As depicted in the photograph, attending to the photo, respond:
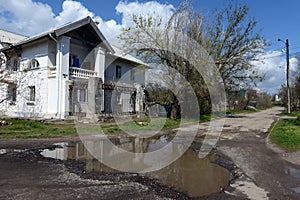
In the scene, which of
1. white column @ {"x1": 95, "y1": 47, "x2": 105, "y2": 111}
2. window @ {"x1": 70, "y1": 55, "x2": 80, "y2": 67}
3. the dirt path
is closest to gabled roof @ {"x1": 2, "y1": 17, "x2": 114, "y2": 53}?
white column @ {"x1": 95, "y1": 47, "x2": 105, "y2": 111}

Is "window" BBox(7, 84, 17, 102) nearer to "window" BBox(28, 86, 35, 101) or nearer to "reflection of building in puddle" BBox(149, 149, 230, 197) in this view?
"window" BBox(28, 86, 35, 101)

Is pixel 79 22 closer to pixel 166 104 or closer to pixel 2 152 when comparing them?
pixel 166 104

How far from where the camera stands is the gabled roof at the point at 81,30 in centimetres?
1627

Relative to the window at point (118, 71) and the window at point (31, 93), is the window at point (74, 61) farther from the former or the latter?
the window at point (118, 71)

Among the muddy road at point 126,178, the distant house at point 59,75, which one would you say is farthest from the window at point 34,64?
the muddy road at point 126,178

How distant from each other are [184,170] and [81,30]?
17.0 meters

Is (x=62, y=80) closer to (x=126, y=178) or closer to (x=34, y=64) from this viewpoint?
(x=34, y=64)

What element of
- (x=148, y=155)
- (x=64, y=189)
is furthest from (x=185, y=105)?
(x=64, y=189)

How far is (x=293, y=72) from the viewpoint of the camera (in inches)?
1335

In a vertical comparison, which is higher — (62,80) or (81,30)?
(81,30)

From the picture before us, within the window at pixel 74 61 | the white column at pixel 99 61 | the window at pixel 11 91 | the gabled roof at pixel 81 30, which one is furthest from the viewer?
the white column at pixel 99 61

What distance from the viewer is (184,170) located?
223 inches

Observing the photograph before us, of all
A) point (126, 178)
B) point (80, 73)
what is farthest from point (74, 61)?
point (126, 178)

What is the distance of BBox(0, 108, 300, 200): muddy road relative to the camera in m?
3.96
